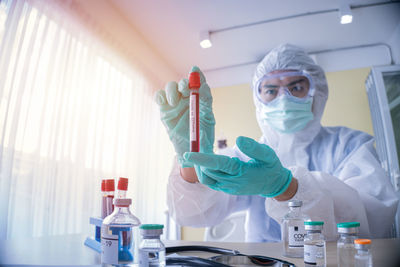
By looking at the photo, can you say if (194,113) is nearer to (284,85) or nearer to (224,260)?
(224,260)

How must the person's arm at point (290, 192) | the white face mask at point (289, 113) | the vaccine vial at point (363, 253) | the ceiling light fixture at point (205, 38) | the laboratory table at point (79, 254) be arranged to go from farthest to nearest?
1. the ceiling light fixture at point (205, 38)
2. the white face mask at point (289, 113)
3. the person's arm at point (290, 192)
4. the laboratory table at point (79, 254)
5. the vaccine vial at point (363, 253)

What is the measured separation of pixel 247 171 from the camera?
2.58ft

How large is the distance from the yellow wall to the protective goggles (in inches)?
56.2

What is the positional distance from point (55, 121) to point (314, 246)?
1.67m

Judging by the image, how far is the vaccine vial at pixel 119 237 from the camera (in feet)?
2.00

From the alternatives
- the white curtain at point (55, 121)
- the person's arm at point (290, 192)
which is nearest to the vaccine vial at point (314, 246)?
the person's arm at point (290, 192)

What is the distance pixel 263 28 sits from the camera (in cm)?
273

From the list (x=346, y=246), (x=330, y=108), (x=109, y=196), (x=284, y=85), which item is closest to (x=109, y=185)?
(x=109, y=196)

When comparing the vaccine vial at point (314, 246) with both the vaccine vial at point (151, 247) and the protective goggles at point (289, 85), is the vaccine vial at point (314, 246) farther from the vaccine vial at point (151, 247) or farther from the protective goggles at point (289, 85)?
the protective goggles at point (289, 85)

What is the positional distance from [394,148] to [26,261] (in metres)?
2.69

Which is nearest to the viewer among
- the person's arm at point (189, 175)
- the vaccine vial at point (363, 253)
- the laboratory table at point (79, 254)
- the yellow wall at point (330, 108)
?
the vaccine vial at point (363, 253)

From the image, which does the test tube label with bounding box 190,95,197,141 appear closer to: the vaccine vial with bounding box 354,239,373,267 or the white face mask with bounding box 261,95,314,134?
the vaccine vial with bounding box 354,239,373,267

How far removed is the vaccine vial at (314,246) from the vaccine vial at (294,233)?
7 centimetres

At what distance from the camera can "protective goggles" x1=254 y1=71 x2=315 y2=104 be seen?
1.51m
